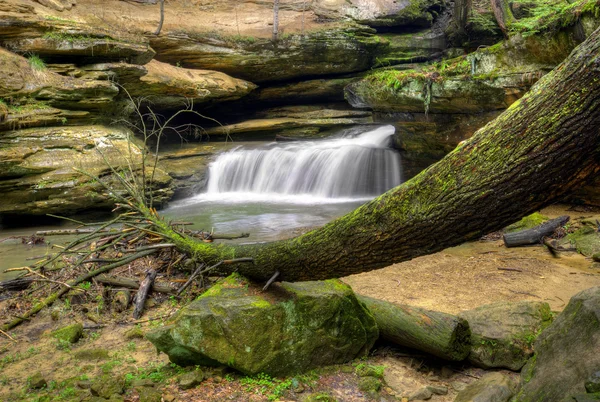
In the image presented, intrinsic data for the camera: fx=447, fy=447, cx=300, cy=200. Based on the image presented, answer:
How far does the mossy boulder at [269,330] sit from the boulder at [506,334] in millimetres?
1099

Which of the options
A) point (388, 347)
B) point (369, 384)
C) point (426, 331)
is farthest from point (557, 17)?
point (369, 384)

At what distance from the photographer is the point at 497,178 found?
235 cm

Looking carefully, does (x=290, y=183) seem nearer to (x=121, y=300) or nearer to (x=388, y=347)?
(x=121, y=300)

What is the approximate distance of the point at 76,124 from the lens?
13.8 meters

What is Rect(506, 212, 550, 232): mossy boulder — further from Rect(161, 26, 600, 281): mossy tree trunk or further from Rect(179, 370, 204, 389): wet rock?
Rect(179, 370, 204, 389): wet rock

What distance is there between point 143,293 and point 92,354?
106 centimetres

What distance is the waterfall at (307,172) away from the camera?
53.7 ft

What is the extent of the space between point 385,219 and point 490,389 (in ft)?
6.09

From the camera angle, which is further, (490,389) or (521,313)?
(521,313)

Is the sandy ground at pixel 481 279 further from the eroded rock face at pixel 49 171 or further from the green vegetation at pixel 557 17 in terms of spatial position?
the eroded rock face at pixel 49 171

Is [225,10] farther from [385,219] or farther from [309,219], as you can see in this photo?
[385,219]

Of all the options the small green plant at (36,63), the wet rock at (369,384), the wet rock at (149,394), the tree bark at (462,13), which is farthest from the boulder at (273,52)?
the wet rock at (369,384)

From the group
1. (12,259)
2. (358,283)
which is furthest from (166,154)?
(358,283)

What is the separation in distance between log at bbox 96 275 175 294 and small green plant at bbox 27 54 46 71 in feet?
33.3
